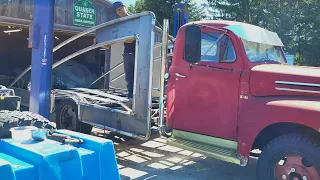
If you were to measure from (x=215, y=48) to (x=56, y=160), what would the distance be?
303 centimetres

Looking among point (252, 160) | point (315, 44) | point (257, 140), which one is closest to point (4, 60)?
point (252, 160)

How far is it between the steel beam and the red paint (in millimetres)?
1684

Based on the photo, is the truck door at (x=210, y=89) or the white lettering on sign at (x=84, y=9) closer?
the truck door at (x=210, y=89)

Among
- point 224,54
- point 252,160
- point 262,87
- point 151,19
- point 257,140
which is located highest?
point 151,19

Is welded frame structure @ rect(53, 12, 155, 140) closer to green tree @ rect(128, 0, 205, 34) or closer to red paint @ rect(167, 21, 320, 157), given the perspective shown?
red paint @ rect(167, 21, 320, 157)

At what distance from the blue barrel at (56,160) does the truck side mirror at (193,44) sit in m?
2.25

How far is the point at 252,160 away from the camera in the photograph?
6133 millimetres

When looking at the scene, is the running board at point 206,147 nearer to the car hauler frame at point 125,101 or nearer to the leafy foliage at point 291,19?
the car hauler frame at point 125,101

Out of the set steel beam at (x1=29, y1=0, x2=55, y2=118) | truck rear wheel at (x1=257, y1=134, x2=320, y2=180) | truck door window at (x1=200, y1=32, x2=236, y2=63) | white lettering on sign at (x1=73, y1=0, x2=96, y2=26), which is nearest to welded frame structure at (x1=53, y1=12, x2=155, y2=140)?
truck door window at (x1=200, y1=32, x2=236, y2=63)

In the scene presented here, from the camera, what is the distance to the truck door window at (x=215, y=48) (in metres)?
4.59

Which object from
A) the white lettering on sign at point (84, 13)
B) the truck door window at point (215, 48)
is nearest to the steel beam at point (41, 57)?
the truck door window at point (215, 48)

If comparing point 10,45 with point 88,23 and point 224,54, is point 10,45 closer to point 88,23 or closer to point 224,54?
point 88,23

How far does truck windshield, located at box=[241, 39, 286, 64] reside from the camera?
4602mm

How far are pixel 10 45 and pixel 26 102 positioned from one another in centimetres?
762
